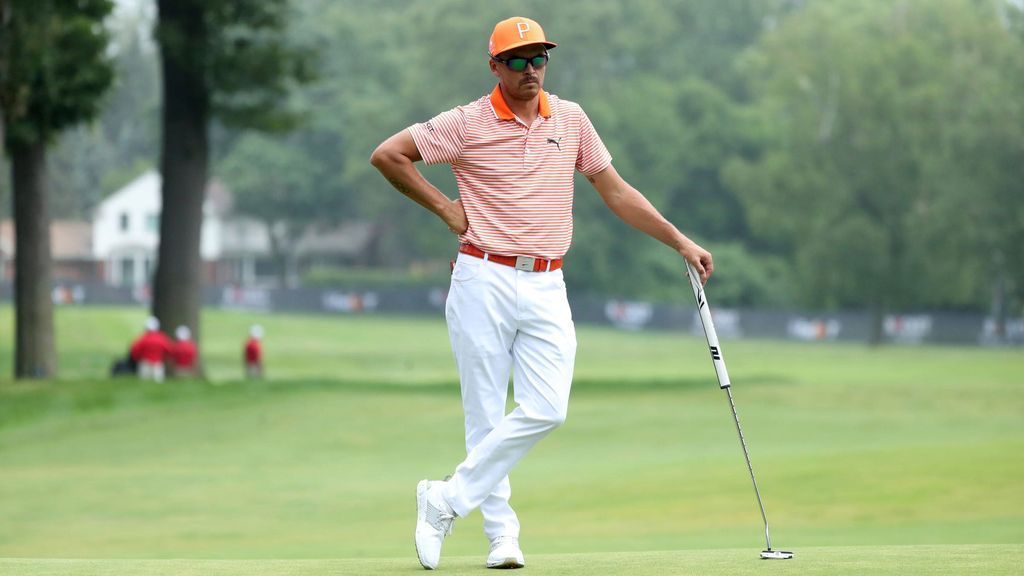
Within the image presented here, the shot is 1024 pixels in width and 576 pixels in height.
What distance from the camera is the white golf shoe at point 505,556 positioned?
271 inches

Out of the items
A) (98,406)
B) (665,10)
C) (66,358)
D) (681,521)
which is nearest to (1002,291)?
(665,10)

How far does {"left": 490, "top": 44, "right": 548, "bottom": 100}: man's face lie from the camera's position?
684 centimetres

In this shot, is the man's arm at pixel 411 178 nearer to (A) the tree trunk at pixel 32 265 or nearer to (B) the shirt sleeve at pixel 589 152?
(B) the shirt sleeve at pixel 589 152

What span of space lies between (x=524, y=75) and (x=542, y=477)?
9683 mm

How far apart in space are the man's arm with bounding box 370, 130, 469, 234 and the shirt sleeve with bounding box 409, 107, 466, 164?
0.04m

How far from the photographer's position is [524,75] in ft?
22.4

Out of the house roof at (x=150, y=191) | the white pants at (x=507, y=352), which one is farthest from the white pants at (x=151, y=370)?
the house roof at (x=150, y=191)

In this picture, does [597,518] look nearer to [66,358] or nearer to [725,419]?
[725,419]

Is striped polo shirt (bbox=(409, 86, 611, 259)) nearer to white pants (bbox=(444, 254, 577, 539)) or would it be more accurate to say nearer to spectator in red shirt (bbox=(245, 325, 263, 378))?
white pants (bbox=(444, 254, 577, 539))

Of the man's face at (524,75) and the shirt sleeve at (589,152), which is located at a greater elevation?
the man's face at (524,75)

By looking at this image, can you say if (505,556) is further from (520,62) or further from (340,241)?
(340,241)

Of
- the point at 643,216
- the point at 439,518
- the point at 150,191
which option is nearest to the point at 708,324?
the point at 643,216

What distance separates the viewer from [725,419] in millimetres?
23109

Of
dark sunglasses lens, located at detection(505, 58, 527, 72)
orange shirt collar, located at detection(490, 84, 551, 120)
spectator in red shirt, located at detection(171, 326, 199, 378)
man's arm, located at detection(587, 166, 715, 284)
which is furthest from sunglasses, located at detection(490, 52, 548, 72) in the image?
spectator in red shirt, located at detection(171, 326, 199, 378)
